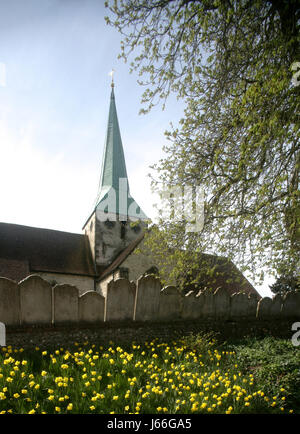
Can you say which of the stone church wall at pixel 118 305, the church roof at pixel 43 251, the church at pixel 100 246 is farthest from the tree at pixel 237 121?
the church roof at pixel 43 251

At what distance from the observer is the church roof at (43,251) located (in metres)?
17.5

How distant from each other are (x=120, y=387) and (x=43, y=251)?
17.4 m

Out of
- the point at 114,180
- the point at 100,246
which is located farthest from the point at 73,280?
the point at 114,180

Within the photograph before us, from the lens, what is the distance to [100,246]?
2103 cm

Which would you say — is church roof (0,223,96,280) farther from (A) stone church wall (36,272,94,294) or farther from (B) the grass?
(B) the grass

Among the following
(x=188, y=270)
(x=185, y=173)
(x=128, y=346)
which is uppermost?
(x=185, y=173)

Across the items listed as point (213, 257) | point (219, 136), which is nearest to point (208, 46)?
point (219, 136)

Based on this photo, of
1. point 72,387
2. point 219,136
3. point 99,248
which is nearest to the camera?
point 72,387

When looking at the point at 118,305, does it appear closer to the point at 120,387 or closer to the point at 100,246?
the point at 120,387

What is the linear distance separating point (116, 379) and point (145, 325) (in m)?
1.78

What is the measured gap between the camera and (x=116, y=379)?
3059 millimetres

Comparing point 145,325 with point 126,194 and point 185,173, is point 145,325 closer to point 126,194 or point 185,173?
point 185,173

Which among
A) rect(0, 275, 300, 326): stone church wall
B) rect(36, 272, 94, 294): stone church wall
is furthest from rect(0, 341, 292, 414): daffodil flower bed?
rect(36, 272, 94, 294): stone church wall

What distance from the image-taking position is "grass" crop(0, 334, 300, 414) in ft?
8.63
